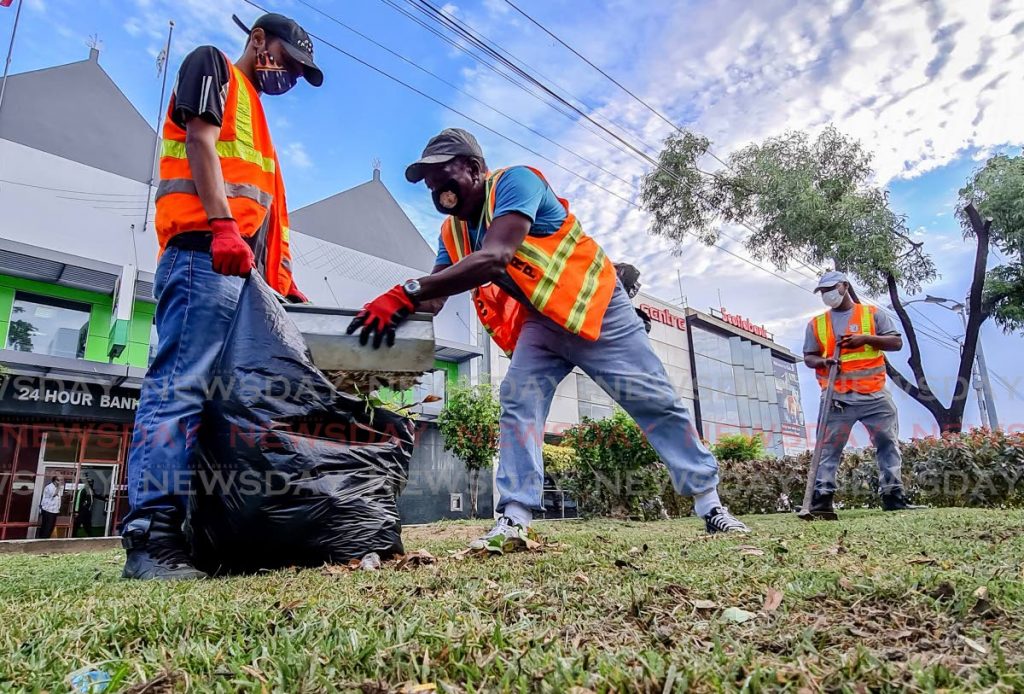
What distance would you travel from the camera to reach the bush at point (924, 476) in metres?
6.48

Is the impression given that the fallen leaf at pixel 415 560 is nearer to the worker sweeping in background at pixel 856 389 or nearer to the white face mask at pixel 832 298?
the worker sweeping in background at pixel 856 389

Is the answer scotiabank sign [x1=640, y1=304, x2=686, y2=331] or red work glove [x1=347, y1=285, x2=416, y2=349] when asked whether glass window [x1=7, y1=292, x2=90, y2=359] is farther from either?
scotiabank sign [x1=640, y1=304, x2=686, y2=331]

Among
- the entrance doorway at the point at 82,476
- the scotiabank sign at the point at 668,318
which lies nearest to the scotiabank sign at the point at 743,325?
the scotiabank sign at the point at 668,318

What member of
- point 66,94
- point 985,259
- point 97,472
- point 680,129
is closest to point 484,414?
point 97,472

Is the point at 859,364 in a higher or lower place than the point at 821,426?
higher

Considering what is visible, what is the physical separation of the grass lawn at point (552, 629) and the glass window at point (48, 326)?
48.2 ft

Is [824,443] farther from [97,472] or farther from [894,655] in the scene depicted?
[97,472]

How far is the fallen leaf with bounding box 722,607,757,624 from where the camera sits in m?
0.99

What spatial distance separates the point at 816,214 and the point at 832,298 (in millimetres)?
11225

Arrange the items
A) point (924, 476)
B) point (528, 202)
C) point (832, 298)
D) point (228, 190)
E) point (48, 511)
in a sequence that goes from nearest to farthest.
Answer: point (228, 190) → point (528, 202) → point (832, 298) → point (924, 476) → point (48, 511)

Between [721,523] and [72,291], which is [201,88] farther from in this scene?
[72,291]

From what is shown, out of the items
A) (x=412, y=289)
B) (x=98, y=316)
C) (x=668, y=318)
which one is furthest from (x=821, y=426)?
(x=668, y=318)

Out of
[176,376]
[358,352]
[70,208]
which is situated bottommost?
[176,376]

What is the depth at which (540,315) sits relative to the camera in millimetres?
2889
